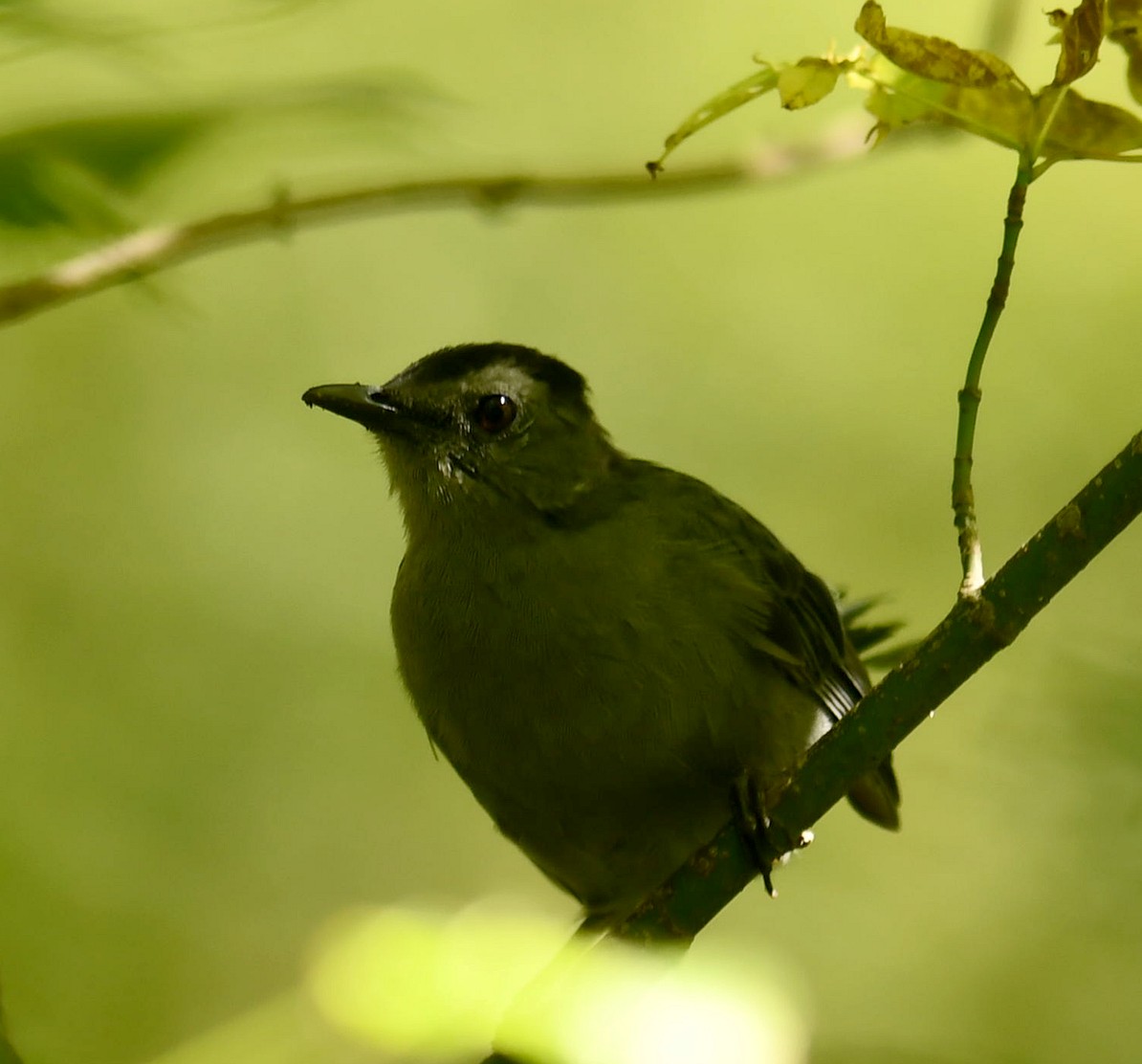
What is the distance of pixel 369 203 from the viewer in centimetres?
302

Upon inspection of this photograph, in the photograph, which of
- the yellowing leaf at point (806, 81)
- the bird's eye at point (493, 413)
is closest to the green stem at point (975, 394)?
the yellowing leaf at point (806, 81)

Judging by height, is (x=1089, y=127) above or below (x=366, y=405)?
below

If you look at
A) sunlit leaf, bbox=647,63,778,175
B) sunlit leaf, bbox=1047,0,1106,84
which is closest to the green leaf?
sunlit leaf, bbox=647,63,778,175

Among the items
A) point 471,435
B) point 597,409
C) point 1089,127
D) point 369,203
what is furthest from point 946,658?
point 597,409

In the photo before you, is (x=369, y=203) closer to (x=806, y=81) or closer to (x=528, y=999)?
(x=806, y=81)

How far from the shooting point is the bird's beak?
3789 mm

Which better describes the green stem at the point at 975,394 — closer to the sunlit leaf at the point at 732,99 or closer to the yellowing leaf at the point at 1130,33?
the yellowing leaf at the point at 1130,33

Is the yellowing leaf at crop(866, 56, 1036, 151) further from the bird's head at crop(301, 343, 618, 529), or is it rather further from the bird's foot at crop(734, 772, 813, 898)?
the bird's head at crop(301, 343, 618, 529)

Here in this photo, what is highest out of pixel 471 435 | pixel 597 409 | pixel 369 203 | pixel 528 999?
pixel 597 409

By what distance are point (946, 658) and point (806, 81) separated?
→ 847 mm

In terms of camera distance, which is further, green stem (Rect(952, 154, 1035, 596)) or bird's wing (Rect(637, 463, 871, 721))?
bird's wing (Rect(637, 463, 871, 721))

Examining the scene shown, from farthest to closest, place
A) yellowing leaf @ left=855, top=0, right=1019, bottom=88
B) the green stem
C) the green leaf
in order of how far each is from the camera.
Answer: the green stem → yellowing leaf @ left=855, top=0, right=1019, bottom=88 → the green leaf

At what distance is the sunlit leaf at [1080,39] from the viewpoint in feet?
6.32

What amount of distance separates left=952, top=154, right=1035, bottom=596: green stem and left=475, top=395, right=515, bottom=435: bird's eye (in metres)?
1.76
